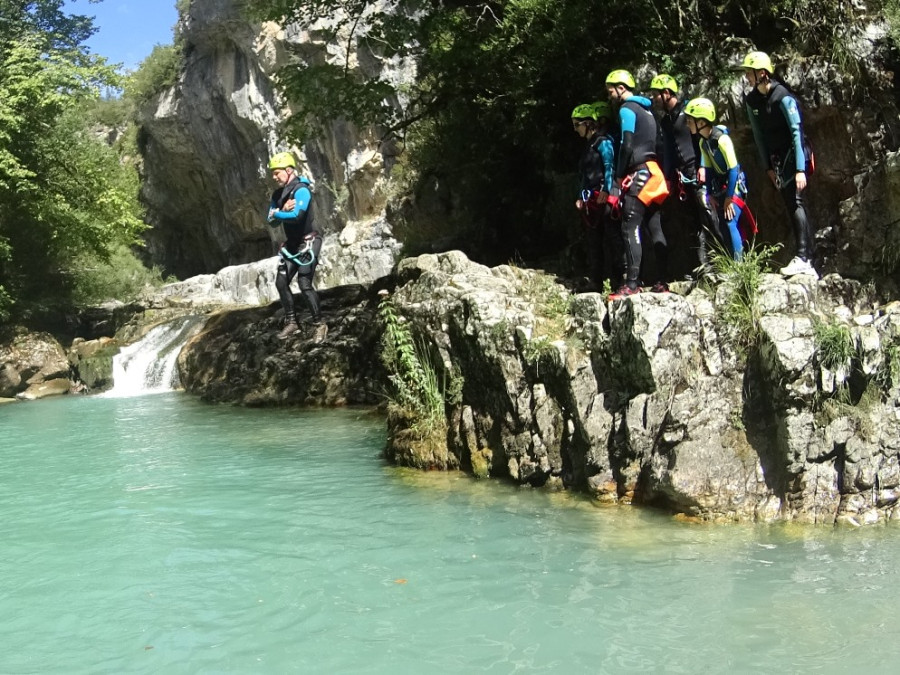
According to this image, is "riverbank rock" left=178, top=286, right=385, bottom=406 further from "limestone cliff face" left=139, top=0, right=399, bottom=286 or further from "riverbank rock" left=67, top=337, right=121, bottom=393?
"limestone cliff face" left=139, top=0, right=399, bottom=286

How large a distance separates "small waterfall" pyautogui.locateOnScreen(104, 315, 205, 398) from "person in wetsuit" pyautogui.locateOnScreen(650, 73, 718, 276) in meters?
10.0

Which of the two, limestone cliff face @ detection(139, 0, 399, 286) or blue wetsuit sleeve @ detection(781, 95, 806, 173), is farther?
limestone cliff face @ detection(139, 0, 399, 286)

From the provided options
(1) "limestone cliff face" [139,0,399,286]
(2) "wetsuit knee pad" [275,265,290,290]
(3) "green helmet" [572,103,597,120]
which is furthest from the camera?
(1) "limestone cliff face" [139,0,399,286]

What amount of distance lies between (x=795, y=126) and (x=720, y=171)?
68 cm

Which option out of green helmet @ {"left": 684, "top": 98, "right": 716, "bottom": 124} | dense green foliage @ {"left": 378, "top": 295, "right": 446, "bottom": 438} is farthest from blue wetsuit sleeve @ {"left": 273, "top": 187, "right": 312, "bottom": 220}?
green helmet @ {"left": 684, "top": 98, "right": 716, "bottom": 124}

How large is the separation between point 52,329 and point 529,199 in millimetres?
13429

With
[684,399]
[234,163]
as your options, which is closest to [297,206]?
[684,399]

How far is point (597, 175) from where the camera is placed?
7645 mm

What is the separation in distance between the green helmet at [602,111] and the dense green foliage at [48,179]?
517 inches

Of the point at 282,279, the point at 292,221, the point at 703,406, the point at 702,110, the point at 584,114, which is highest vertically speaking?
the point at 584,114

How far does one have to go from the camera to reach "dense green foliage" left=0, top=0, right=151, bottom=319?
1733 cm

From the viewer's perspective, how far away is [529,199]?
12.2 m

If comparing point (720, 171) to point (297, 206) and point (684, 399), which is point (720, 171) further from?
point (297, 206)

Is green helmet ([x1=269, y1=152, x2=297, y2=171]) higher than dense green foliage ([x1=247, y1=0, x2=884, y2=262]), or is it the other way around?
dense green foliage ([x1=247, y1=0, x2=884, y2=262])
